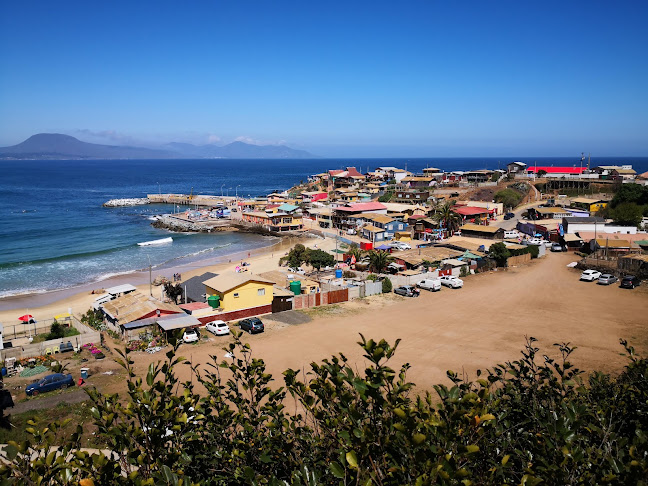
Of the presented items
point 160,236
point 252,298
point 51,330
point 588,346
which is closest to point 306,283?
point 252,298

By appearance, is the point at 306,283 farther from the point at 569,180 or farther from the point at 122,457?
the point at 569,180

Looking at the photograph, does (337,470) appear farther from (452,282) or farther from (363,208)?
(363,208)

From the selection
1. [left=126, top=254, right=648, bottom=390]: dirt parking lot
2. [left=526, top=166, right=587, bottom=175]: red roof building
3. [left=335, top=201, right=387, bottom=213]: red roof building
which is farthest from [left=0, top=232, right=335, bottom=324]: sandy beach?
[left=526, top=166, right=587, bottom=175]: red roof building

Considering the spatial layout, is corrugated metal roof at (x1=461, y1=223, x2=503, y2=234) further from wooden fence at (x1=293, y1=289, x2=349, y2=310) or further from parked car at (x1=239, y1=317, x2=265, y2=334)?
parked car at (x1=239, y1=317, x2=265, y2=334)

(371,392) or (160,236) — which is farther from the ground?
(371,392)

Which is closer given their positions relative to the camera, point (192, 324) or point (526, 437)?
point (526, 437)

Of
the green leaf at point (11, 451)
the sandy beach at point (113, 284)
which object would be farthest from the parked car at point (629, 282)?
the green leaf at point (11, 451)
